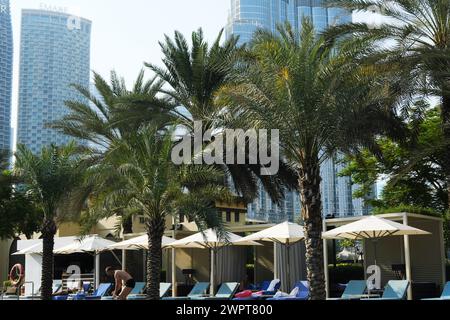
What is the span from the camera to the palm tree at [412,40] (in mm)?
16547

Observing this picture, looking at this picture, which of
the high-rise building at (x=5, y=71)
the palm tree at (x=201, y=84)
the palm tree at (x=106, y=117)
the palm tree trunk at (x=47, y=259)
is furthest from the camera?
the high-rise building at (x=5, y=71)

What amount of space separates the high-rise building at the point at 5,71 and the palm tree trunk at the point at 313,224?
40.5 metres

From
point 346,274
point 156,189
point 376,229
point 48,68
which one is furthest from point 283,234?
point 48,68

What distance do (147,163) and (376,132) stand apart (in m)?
6.93

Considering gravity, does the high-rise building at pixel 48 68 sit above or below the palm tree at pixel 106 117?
above

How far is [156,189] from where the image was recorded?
18031 mm

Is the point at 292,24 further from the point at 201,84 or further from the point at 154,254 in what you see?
the point at 154,254

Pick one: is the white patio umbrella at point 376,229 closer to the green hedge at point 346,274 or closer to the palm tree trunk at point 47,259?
the green hedge at point 346,274

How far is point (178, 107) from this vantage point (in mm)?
24484

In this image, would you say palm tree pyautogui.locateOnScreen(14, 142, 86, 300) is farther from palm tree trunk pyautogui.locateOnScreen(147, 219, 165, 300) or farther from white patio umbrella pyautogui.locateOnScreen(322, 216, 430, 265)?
white patio umbrella pyautogui.locateOnScreen(322, 216, 430, 265)

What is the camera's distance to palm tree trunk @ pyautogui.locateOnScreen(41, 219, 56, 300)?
Result: 22422mm

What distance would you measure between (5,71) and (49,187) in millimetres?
49264

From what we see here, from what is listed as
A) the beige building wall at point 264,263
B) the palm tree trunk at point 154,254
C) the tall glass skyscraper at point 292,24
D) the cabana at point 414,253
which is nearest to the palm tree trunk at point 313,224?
the cabana at point 414,253
